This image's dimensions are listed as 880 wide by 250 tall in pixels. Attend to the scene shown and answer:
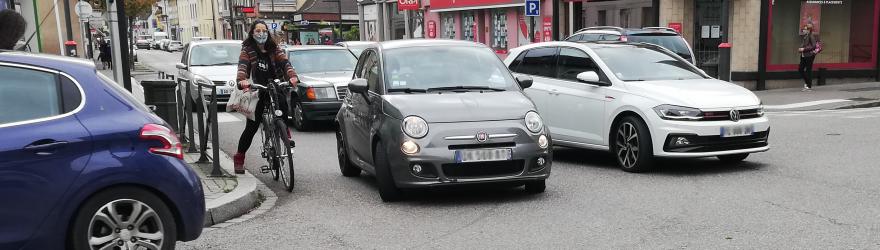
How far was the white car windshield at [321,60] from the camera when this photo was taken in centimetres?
1531

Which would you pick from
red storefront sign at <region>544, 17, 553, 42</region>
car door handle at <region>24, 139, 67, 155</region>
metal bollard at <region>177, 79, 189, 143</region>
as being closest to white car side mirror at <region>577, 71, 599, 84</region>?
metal bollard at <region>177, 79, 189, 143</region>

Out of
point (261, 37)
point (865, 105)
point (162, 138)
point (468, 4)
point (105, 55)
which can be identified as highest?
point (468, 4)

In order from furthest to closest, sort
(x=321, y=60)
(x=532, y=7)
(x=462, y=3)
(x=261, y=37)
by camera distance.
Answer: (x=462, y=3), (x=532, y=7), (x=321, y=60), (x=261, y=37)

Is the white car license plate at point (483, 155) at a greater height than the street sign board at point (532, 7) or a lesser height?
lesser

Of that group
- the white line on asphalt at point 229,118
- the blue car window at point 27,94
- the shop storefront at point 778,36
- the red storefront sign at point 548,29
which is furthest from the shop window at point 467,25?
the blue car window at point 27,94

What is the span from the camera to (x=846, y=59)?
22.7 metres

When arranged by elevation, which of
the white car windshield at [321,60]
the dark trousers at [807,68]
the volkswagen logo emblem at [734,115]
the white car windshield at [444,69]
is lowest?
the dark trousers at [807,68]

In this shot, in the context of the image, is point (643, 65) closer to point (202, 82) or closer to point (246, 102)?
point (246, 102)

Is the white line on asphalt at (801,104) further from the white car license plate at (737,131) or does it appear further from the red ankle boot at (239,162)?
the red ankle boot at (239,162)

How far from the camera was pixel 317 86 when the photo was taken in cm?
1388

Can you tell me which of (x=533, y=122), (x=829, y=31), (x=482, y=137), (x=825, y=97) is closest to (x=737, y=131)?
(x=533, y=122)

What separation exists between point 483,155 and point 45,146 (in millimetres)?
3466

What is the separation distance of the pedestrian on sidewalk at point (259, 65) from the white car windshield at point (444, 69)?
124 centimetres

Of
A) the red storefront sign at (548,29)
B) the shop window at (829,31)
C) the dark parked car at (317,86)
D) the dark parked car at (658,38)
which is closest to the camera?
the dark parked car at (317,86)
